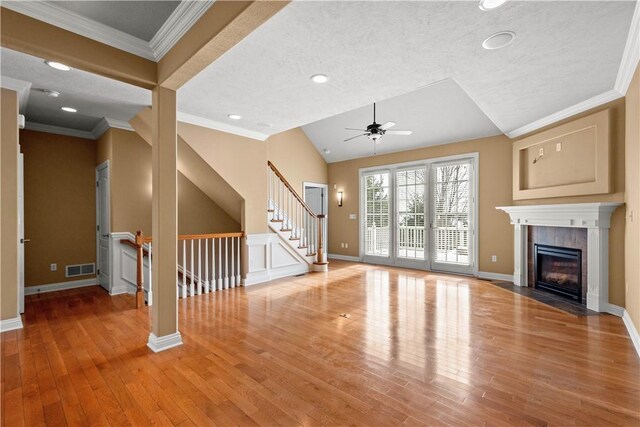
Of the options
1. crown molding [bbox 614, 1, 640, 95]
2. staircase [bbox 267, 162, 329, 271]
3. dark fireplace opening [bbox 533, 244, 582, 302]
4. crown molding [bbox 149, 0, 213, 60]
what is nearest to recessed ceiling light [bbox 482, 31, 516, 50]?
crown molding [bbox 614, 1, 640, 95]

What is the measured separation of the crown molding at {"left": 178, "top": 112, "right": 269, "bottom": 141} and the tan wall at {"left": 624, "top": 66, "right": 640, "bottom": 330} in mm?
5031

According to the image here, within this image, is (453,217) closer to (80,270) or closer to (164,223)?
(164,223)

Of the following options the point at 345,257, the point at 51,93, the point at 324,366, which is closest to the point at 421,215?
the point at 345,257

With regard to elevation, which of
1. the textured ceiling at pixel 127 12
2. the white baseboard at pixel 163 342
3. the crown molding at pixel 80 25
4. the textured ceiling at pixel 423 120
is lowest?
the white baseboard at pixel 163 342

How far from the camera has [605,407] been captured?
2070 mm

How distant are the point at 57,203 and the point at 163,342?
3978 mm

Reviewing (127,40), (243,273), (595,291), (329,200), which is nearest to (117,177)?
(243,273)

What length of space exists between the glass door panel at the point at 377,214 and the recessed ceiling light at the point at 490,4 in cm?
560

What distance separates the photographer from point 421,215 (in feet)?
23.4

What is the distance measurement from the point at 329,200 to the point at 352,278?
3.34m

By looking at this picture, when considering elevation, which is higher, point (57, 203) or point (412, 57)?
point (412, 57)

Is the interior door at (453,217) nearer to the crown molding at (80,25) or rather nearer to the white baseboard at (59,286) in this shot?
the crown molding at (80,25)

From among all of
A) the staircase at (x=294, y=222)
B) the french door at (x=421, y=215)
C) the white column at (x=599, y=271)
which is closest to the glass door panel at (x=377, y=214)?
the french door at (x=421, y=215)

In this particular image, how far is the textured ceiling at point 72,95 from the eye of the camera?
3053 millimetres
